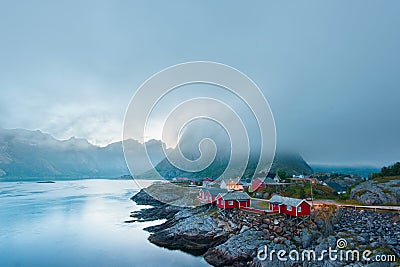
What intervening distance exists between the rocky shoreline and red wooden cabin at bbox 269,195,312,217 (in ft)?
2.40

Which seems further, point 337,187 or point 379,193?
point 337,187

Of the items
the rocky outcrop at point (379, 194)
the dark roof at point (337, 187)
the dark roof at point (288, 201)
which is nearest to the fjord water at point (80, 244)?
the dark roof at point (288, 201)

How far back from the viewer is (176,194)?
60.6 metres

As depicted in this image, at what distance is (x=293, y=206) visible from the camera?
2519cm

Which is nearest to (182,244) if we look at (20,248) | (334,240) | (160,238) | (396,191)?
(160,238)

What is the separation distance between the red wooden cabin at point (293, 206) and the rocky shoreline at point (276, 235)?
0.73m

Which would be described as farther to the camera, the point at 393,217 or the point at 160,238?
the point at 160,238

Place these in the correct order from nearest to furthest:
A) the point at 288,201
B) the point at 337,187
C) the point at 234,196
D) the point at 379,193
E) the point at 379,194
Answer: the point at 288,201 → the point at 379,194 → the point at 379,193 → the point at 234,196 → the point at 337,187

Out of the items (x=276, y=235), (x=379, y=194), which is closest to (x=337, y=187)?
(x=379, y=194)

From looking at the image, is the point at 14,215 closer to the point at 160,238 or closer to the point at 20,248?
the point at 20,248

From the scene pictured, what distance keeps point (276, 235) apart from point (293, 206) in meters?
3.55

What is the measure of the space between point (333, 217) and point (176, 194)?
41834mm

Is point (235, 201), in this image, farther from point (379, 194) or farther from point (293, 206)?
point (379, 194)

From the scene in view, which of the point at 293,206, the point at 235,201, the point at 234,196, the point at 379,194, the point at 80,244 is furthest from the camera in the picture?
the point at 234,196
